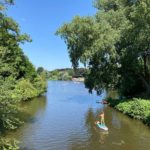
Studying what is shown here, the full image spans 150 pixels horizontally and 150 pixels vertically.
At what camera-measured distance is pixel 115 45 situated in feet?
143

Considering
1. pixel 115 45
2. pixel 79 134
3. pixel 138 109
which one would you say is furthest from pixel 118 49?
pixel 79 134

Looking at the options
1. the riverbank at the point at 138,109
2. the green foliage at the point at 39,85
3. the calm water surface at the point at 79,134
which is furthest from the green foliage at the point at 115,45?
the green foliage at the point at 39,85

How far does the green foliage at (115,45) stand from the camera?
39.7 metres

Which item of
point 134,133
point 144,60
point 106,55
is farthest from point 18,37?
point 144,60

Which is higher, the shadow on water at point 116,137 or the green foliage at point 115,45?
the green foliage at point 115,45

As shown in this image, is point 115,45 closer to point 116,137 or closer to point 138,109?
point 138,109

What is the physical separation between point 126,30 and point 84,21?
551 centimetres

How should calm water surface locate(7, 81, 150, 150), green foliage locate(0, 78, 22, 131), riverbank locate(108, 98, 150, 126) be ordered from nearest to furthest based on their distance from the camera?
1. green foliage locate(0, 78, 22, 131)
2. calm water surface locate(7, 81, 150, 150)
3. riverbank locate(108, 98, 150, 126)

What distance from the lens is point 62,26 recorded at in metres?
43.7

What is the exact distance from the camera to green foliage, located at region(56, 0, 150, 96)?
39.7 meters

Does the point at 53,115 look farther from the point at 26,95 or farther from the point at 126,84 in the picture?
the point at 26,95

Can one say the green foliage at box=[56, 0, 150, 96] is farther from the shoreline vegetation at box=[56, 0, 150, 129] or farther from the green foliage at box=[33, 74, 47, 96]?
the green foliage at box=[33, 74, 47, 96]

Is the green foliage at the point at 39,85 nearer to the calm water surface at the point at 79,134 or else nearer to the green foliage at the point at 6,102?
the calm water surface at the point at 79,134

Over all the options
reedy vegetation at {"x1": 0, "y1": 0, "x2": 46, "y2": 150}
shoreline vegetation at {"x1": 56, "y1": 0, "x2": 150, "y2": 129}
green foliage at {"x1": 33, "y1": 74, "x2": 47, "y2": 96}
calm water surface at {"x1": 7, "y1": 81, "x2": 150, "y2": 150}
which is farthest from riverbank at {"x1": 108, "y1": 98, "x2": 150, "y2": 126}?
green foliage at {"x1": 33, "y1": 74, "x2": 47, "y2": 96}
